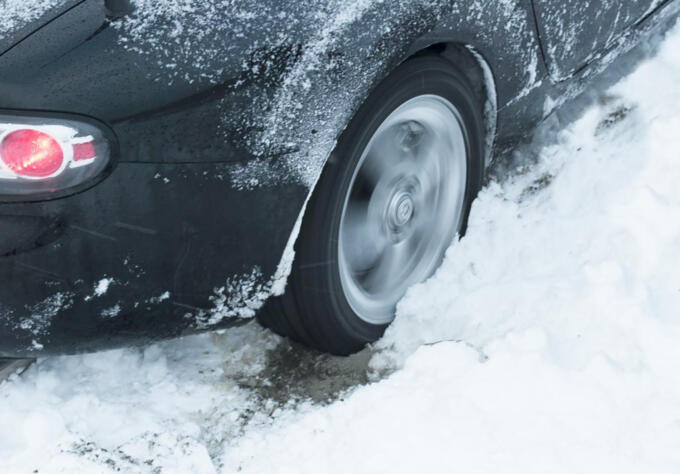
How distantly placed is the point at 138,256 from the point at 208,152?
0.29 meters

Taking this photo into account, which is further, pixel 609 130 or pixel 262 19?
pixel 609 130

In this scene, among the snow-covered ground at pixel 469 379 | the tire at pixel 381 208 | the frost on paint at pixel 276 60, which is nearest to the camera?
the frost on paint at pixel 276 60

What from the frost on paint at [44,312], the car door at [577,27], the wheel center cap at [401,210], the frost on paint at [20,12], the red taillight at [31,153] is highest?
the car door at [577,27]

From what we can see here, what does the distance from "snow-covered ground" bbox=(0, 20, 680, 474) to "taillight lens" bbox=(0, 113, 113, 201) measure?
32.6 inches

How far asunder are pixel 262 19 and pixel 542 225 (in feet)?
4.42

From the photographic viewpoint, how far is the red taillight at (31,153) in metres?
1.80

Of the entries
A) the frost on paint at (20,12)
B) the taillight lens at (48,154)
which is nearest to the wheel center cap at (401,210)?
the taillight lens at (48,154)

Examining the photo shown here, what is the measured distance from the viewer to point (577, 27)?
2854 millimetres

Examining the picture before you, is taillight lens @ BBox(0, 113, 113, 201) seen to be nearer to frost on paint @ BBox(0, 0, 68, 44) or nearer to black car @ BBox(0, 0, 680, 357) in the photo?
black car @ BBox(0, 0, 680, 357)

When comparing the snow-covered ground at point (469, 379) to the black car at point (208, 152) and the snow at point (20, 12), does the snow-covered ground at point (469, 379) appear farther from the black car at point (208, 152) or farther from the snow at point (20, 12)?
the snow at point (20, 12)

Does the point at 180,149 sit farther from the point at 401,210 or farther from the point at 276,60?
the point at 401,210

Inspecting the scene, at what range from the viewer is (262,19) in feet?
6.53

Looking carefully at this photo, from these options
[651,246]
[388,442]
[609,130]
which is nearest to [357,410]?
[388,442]

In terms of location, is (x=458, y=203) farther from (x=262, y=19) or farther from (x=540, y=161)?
(x=262, y=19)
